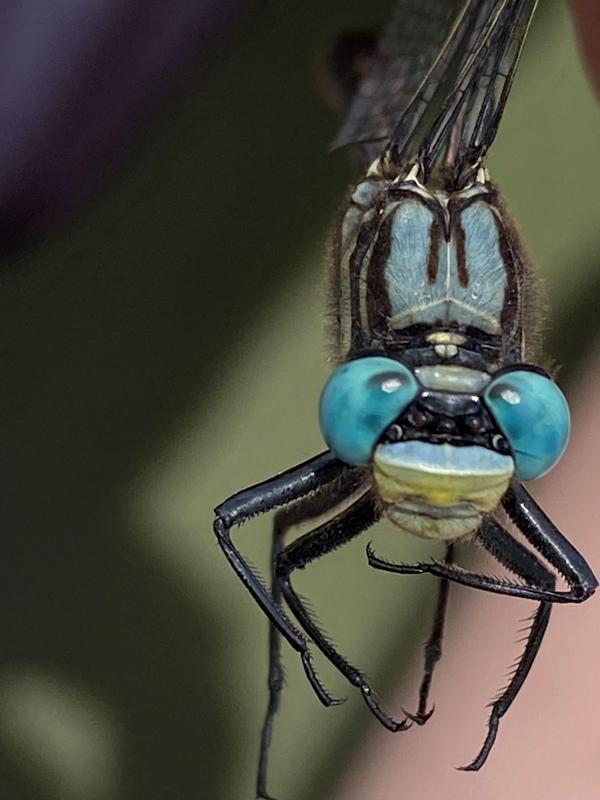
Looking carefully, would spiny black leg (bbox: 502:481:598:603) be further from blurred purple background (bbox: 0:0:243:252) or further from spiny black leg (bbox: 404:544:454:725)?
blurred purple background (bbox: 0:0:243:252)

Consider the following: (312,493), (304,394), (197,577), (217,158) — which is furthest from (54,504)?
(312,493)

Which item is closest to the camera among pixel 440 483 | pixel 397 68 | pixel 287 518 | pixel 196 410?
pixel 440 483

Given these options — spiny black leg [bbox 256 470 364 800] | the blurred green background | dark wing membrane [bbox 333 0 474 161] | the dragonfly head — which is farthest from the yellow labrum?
the blurred green background

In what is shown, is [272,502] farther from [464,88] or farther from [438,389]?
[464,88]

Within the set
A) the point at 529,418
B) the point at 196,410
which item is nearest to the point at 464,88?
the point at 529,418

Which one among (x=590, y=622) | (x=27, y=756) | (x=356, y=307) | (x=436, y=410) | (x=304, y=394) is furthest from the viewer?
(x=304, y=394)

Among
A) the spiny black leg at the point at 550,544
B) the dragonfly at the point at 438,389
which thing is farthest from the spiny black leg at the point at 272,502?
the spiny black leg at the point at 550,544

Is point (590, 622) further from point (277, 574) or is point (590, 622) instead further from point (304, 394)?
point (304, 394)
